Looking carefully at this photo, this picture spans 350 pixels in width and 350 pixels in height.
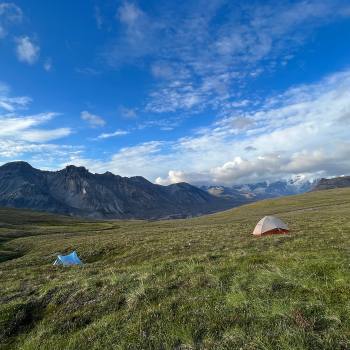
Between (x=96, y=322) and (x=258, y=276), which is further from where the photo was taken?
(x=258, y=276)

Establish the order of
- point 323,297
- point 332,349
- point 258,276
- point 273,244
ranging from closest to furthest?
point 332,349, point 323,297, point 258,276, point 273,244

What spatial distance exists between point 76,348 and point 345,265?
11.1 meters

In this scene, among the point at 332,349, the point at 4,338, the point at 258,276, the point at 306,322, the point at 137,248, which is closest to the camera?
the point at 332,349

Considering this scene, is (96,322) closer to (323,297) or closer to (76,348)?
(76,348)

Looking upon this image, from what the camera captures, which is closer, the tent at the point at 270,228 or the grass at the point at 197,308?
the grass at the point at 197,308

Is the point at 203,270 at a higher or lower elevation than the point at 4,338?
higher

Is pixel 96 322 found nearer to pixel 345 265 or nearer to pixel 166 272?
pixel 166 272

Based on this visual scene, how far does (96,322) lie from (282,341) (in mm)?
6365

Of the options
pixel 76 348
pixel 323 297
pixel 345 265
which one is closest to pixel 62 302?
pixel 76 348

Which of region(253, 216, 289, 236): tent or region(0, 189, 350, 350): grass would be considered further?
region(253, 216, 289, 236): tent

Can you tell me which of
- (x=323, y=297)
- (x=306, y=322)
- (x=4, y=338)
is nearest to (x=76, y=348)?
(x=4, y=338)

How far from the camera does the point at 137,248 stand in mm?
31625

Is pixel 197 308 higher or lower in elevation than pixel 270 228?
lower

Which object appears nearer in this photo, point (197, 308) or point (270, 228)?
point (197, 308)
